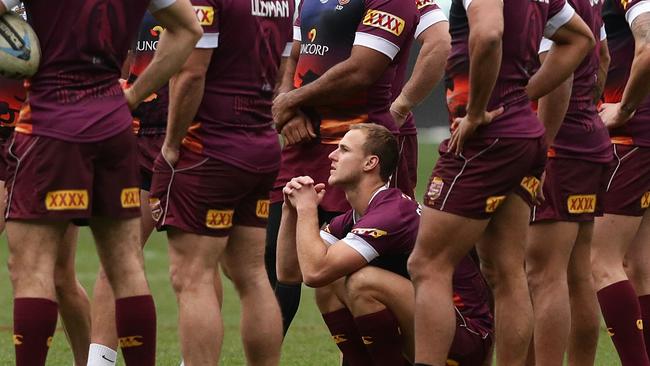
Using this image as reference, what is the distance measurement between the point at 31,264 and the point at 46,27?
34.8 inches

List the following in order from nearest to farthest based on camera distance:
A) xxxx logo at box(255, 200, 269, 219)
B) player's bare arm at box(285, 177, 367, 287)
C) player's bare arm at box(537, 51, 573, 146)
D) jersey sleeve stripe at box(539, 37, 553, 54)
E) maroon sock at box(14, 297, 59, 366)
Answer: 1. maroon sock at box(14, 297, 59, 366)
2. player's bare arm at box(285, 177, 367, 287)
3. xxxx logo at box(255, 200, 269, 219)
4. player's bare arm at box(537, 51, 573, 146)
5. jersey sleeve stripe at box(539, 37, 553, 54)

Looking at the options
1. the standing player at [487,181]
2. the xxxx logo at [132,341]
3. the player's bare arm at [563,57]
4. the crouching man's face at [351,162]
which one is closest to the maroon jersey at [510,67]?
the standing player at [487,181]

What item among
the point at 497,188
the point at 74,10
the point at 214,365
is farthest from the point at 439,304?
the point at 74,10

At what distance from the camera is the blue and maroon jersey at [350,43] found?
718cm

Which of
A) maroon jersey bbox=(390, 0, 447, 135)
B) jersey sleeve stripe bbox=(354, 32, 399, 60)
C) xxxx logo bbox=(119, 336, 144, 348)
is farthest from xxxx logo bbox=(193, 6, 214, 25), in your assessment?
maroon jersey bbox=(390, 0, 447, 135)

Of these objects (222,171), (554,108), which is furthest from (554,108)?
(222,171)

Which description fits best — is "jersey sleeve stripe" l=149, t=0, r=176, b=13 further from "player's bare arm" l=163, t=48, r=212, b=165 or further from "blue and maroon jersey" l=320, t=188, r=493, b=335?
"blue and maroon jersey" l=320, t=188, r=493, b=335

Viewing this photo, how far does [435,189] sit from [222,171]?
919mm

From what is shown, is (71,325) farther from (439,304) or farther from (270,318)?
(439,304)

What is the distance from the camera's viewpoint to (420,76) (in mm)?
7883

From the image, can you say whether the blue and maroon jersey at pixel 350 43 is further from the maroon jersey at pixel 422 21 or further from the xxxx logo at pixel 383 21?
the maroon jersey at pixel 422 21

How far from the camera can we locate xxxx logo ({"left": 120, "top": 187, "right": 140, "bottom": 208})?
5.62 meters

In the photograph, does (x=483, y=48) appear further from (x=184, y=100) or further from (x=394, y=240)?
(x=184, y=100)

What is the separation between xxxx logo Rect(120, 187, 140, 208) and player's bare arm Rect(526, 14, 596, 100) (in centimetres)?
181
